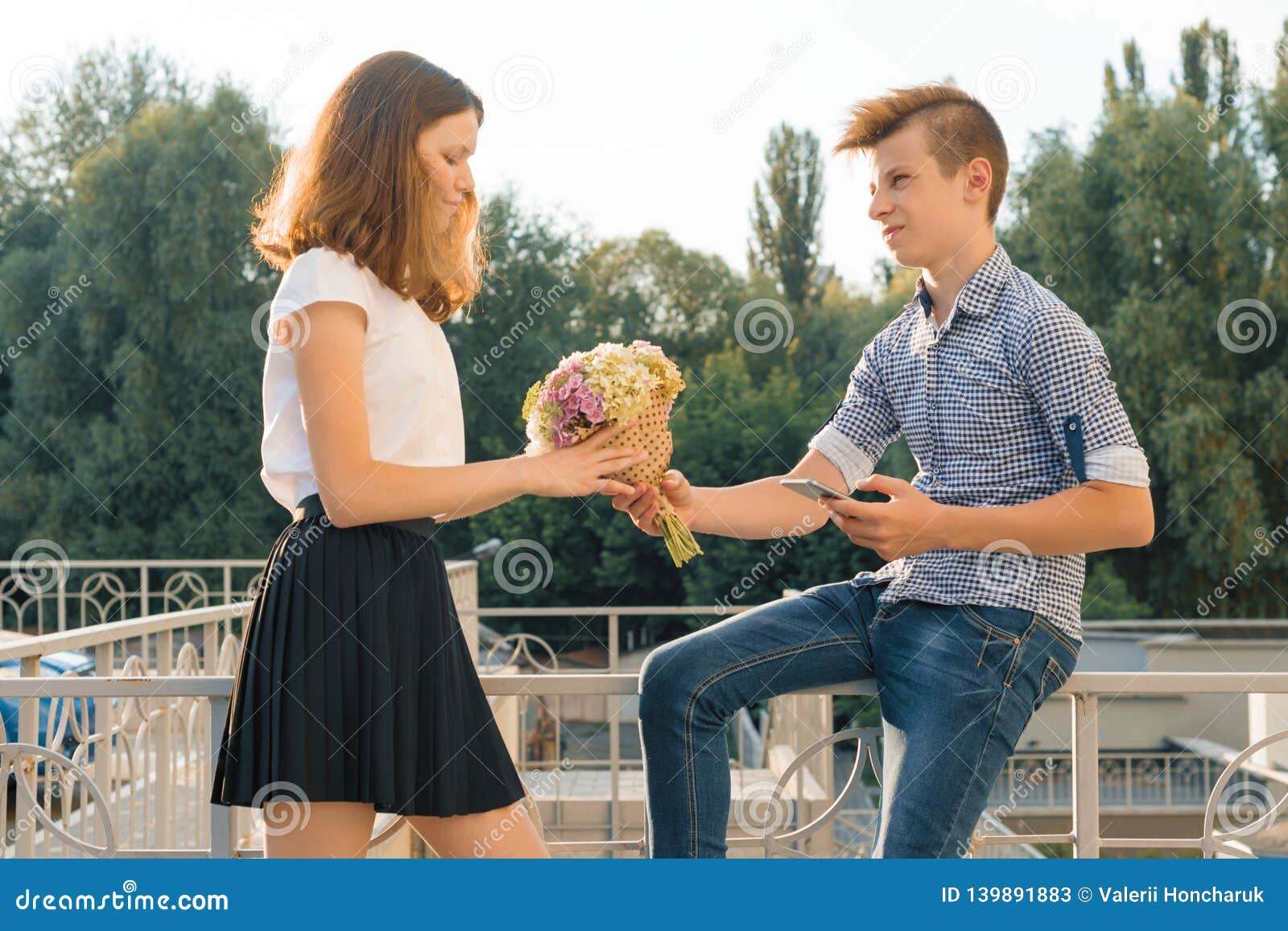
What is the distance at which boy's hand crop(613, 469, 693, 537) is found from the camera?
2.25 m

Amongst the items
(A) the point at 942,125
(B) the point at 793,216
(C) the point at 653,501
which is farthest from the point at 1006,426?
(B) the point at 793,216

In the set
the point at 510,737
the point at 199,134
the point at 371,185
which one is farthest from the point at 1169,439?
the point at 371,185

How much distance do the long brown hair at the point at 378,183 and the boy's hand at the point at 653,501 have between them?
1.86ft

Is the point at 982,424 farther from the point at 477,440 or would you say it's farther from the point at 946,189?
the point at 477,440

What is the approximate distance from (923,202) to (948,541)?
0.60m

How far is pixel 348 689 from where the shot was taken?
5.56ft

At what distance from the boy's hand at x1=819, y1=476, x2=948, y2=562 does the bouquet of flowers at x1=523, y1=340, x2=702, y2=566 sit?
325mm

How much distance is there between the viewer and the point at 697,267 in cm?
2533

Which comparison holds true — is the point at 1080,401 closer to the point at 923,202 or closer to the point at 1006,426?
the point at 1006,426

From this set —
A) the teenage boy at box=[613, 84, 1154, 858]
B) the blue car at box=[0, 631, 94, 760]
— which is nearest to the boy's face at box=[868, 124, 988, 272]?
the teenage boy at box=[613, 84, 1154, 858]

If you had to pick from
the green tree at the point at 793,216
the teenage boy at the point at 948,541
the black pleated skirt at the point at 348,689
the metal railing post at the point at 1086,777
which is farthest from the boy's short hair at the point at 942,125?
the green tree at the point at 793,216

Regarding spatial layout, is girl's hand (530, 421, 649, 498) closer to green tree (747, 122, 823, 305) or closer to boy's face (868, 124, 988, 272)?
boy's face (868, 124, 988, 272)

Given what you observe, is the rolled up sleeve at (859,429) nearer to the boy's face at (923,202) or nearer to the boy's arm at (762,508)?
the boy's arm at (762,508)

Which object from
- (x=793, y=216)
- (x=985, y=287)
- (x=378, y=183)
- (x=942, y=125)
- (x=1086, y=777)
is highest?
(x=793, y=216)
